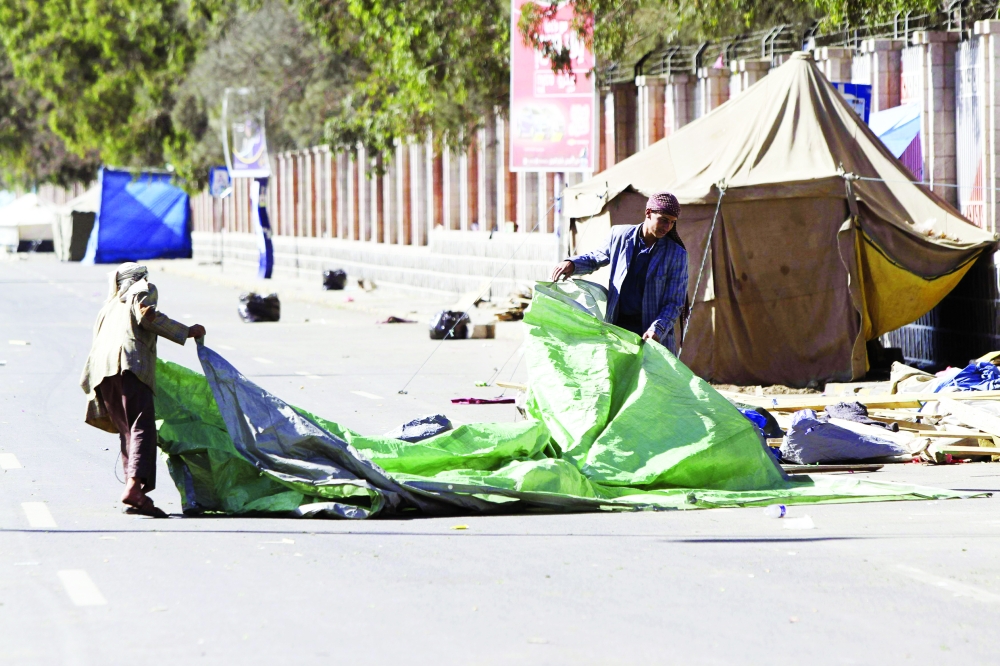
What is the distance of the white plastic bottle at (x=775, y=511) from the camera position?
8.67 metres

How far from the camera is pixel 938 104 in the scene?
18.0m

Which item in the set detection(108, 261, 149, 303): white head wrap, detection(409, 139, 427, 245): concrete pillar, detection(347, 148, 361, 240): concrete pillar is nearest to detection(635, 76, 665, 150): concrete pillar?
detection(409, 139, 427, 245): concrete pillar

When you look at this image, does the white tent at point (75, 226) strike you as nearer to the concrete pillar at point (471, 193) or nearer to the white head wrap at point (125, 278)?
the concrete pillar at point (471, 193)

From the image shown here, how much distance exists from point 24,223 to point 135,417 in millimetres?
60348

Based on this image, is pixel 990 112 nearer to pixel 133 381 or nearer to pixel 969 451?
pixel 969 451

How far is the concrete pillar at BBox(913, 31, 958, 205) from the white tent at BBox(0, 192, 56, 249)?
173ft

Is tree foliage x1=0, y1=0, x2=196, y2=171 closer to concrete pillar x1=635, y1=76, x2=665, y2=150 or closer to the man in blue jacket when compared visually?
concrete pillar x1=635, y1=76, x2=665, y2=150

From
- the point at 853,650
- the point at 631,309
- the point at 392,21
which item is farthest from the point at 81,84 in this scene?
the point at 853,650

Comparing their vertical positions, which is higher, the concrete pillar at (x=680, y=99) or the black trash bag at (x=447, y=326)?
the concrete pillar at (x=680, y=99)

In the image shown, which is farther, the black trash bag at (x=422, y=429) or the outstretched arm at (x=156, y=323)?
the black trash bag at (x=422, y=429)

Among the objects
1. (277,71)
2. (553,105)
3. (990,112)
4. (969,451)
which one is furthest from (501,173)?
Result: (969,451)

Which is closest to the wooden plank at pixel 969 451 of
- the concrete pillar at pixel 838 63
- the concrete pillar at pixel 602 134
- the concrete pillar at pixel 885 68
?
the concrete pillar at pixel 885 68

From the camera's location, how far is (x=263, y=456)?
8.71m

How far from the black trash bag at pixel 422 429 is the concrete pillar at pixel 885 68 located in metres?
10.8
